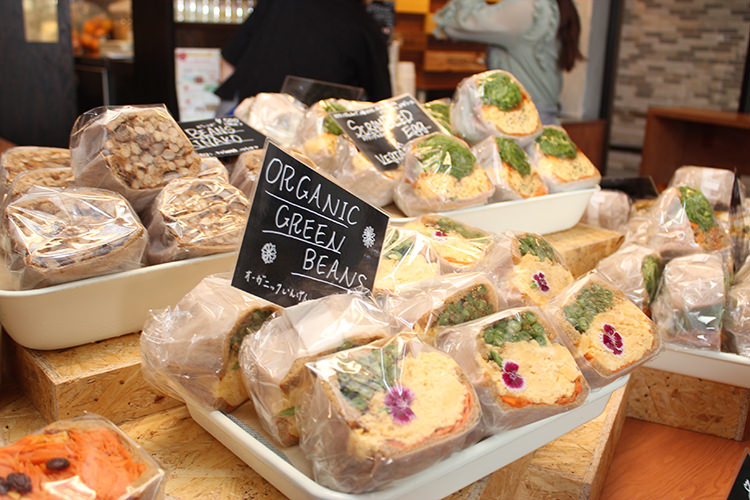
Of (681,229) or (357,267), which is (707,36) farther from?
(357,267)

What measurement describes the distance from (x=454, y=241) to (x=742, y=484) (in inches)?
25.9

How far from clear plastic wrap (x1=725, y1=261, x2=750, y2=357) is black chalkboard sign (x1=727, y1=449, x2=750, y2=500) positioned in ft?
1.76

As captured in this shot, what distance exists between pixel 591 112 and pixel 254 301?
505cm

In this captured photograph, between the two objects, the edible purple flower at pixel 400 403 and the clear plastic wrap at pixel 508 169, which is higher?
the clear plastic wrap at pixel 508 169

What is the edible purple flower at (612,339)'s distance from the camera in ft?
3.81

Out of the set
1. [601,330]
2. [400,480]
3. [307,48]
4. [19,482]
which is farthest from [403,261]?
[307,48]

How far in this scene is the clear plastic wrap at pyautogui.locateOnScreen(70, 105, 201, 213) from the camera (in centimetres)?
130

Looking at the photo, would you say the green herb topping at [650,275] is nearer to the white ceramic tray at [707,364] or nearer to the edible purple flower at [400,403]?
the white ceramic tray at [707,364]

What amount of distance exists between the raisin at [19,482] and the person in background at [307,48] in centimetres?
258

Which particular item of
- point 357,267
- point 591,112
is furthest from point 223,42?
point 357,267

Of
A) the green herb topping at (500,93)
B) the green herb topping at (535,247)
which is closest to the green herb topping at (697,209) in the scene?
the green herb topping at (500,93)

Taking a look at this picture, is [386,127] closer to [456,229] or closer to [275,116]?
[275,116]

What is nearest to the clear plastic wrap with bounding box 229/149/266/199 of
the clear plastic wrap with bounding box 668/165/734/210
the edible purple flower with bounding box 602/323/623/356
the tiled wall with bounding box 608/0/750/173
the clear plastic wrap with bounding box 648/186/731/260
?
the edible purple flower with bounding box 602/323/623/356

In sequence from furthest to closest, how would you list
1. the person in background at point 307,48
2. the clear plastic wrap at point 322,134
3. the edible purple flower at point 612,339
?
the person in background at point 307,48 → the clear plastic wrap at point 322,134 → the edible purple flower at point 612,339
